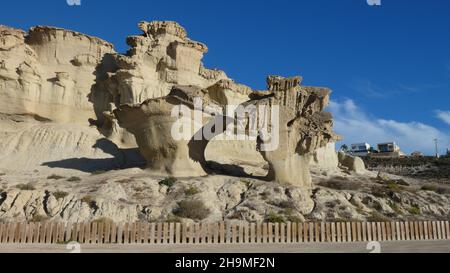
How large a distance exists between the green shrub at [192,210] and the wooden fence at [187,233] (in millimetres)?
6242

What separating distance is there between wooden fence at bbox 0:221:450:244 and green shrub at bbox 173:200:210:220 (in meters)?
6.24

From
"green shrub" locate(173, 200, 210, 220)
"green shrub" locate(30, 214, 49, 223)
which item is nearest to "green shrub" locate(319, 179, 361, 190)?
"green shrub" locate(173, 200, 210, 220)

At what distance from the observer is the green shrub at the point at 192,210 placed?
72.3 ft

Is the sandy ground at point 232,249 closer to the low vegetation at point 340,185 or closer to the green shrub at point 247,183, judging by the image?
the green shrub at point 247,183

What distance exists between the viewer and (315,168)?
143 feet

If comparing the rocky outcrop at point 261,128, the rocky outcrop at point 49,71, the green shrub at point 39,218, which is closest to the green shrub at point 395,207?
the rocky outcrop at point 261,128

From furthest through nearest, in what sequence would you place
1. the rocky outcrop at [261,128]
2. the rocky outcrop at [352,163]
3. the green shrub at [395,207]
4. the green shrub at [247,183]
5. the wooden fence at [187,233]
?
the rocky outcrop at [352,163] → the rocky outcrop at [261,128] → the green shrub at [247,183] → the green shrub at [395,207] → the wooden fence at [187,233]

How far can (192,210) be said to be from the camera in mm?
22281

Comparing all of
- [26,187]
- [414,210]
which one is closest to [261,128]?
[414,210]

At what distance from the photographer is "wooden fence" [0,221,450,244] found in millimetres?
15047

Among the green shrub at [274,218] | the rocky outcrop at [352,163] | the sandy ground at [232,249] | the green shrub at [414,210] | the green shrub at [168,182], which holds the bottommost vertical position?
the sandy ground at [232,249]

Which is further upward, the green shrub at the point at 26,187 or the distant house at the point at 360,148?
the distant house at the point at 360,148

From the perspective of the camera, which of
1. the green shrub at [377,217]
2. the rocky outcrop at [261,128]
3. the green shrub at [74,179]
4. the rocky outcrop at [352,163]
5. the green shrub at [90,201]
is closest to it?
the green shrub at [90,201]
